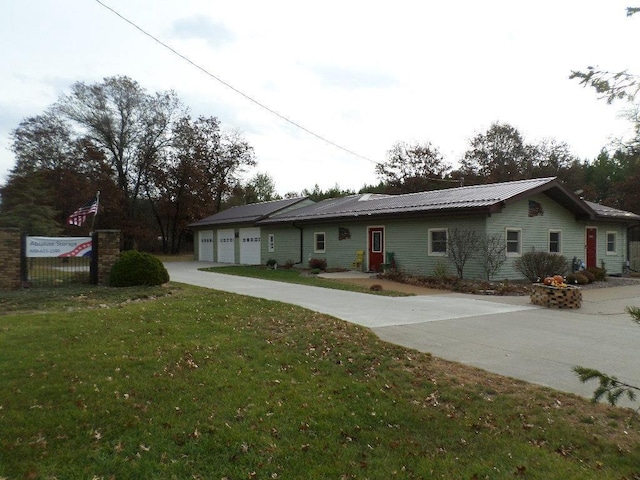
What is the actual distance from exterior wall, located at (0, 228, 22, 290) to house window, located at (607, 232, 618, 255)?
2394cm

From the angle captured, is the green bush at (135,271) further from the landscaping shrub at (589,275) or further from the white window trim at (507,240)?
the landscaping shrub at (589,275)

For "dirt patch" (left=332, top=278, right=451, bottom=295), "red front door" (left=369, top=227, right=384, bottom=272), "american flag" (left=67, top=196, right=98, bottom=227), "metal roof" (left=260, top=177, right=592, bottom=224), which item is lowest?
"dirt patch" (left=332, top=278, right=451, bottom=295)

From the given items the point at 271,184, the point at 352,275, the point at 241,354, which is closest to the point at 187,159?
the point at 271,184

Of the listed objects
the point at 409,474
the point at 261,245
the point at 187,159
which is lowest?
the point at 409,474

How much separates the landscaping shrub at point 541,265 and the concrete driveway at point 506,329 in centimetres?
259

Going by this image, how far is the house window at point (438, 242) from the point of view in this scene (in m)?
18.0

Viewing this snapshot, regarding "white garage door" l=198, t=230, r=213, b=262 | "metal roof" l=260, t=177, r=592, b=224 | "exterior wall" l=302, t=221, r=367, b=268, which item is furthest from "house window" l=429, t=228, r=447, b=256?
"white garage door" l=198, t=230, r=213, b=262

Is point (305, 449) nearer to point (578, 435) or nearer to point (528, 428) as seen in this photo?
point (528, 428)

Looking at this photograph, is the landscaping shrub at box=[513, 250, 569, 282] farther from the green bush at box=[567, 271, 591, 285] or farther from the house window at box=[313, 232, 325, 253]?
the house window at box=[313, 232, 325, 253]

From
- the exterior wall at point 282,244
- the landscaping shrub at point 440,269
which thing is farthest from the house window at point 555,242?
the exterior wall at point 282,244

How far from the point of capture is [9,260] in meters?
12.6

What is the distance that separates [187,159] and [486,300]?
34134mm

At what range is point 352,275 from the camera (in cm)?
1975

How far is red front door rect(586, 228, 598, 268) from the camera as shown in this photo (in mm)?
21547
